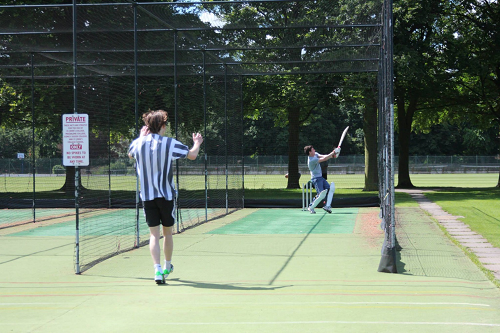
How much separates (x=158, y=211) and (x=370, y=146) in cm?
1730

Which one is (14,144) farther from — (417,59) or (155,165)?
(155,165)

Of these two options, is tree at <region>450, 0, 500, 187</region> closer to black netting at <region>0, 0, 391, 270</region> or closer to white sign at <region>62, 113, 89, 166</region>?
black netting at <region>0, 0, 391, 270</region>

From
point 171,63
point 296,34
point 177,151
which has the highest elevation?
point 296,34

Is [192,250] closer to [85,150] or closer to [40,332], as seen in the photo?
[85,150]

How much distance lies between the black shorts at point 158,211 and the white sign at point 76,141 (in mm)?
1060

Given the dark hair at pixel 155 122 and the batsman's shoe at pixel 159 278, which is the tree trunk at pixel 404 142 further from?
the batsman's shoe at pixel 159 278

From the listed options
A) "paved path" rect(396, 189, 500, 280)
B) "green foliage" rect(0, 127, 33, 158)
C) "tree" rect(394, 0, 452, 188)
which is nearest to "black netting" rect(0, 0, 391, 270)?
"paved path" rect(396, 189, 500, 280)

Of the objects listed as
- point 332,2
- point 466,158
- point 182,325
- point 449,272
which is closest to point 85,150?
point 182,325

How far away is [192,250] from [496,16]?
19.7 metres

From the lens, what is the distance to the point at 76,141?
680cm

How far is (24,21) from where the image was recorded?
1156 cm

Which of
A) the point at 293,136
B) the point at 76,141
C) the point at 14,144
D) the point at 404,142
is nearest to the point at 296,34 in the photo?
the point at 76,141

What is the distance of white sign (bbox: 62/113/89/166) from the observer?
22.2 ft

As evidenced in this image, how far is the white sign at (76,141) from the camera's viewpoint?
678 centimetres
